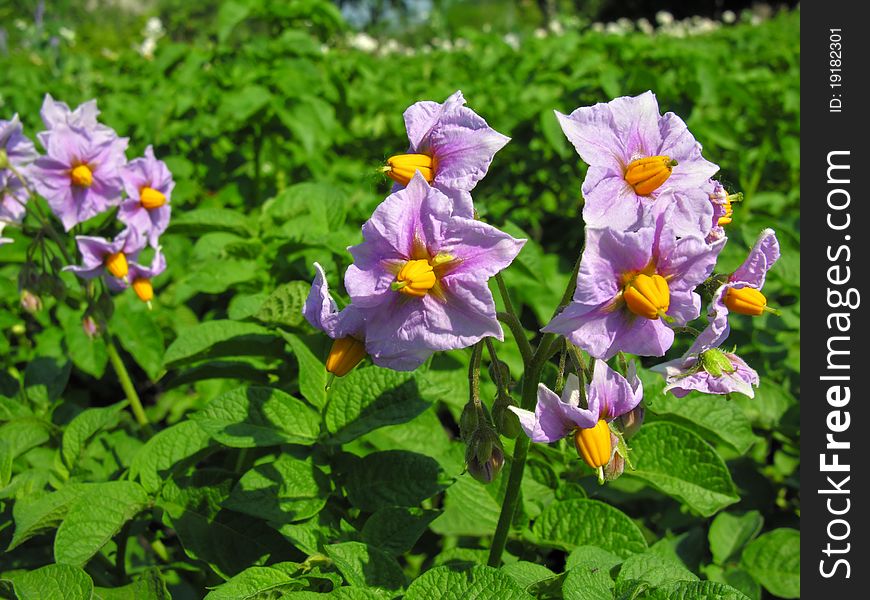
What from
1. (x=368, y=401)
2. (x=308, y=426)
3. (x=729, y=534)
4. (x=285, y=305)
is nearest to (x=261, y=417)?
(x=308, y=426)

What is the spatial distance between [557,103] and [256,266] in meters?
1.75

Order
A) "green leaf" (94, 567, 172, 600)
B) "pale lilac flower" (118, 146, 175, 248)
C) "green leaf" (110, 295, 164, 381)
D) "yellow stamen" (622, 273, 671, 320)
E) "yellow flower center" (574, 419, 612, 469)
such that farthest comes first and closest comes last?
"green leaf" (110, 295, 164, 381)
"pale lilac flower" (118, 146, 175, 248)
"green leaf" (94, 567, 172, 600)
"yellow flower center" (574, 419, 612, 469)
"yellow stamen" (622, 273, 671, 320)

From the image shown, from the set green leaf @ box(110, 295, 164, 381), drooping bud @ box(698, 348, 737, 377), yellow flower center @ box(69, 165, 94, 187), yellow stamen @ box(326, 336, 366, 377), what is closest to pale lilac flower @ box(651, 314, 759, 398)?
drooping bud @ box(698, 348, 737, 377)

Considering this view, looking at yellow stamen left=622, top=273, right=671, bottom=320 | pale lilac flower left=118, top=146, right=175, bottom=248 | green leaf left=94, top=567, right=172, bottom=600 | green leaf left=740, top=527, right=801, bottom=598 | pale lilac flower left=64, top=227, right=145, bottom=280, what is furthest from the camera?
pale lilac flower left=118, top=146, right=175, bottom=248

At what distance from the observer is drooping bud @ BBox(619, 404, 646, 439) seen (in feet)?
3.76

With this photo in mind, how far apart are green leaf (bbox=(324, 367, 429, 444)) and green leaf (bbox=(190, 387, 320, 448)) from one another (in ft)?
0.15

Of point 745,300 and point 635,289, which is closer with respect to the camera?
point 635,289

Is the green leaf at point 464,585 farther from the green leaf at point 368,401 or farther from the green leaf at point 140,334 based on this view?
the green leaf at point 140,334

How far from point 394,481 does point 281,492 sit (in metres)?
0.21

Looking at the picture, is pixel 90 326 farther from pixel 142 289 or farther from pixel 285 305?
pixel 285 305

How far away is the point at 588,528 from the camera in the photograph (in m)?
1.45

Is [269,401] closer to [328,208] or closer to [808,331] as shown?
[328,208]

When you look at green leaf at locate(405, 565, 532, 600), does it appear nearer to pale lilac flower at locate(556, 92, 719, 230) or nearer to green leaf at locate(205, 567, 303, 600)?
green leaf at locate(205, 567, 303, 600)

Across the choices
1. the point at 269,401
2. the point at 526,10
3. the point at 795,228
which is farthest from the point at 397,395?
the point at 526,10
